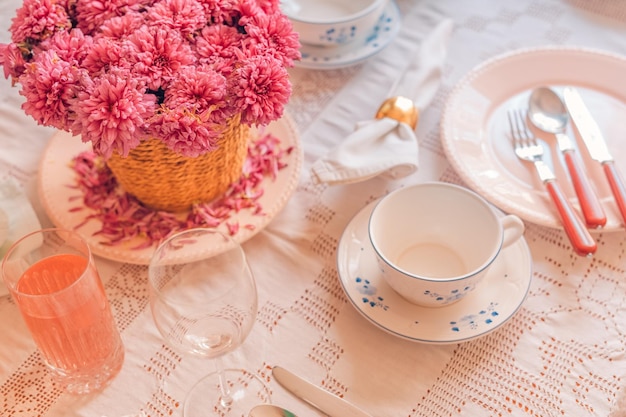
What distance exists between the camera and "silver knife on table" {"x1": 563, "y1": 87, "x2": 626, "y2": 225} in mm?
837

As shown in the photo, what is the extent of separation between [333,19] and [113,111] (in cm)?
51

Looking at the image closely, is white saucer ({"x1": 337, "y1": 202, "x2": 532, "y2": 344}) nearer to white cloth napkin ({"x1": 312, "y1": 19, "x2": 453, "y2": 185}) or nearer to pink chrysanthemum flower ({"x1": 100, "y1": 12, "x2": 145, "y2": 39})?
white cloth napkin ({"x1": 312, "y1": 19, "x2": 453, "y2": 185})

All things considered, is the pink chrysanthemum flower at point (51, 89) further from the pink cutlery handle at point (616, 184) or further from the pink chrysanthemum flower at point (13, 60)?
the pink cutlery handle at point (616, 184)

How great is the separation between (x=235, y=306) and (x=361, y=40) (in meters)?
0.55

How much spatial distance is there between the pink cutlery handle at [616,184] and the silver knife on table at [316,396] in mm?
407

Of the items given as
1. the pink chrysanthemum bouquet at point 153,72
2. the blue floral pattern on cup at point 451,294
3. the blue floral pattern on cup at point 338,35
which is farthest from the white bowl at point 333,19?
the blue floral pattern on cup at point 451,294

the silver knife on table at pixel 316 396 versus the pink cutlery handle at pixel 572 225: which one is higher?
the pink cutlery handle at pixel 572 225

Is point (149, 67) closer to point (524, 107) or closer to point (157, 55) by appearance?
point (157, 55)

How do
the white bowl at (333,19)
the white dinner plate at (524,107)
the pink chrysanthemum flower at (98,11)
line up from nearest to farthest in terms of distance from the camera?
the pink chrysanthemum flower at (98,11) < the white dinner plate at (524,107) < the white bowl at (333,19)

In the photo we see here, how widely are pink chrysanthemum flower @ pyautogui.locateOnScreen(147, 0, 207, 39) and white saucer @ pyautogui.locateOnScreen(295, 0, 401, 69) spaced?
0.33 m

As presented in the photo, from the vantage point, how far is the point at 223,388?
704 mm

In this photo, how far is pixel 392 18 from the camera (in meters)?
1.12

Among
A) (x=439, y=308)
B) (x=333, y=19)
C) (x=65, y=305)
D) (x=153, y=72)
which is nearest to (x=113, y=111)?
(x=153, y=72)

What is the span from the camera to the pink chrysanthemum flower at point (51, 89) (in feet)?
2.23
